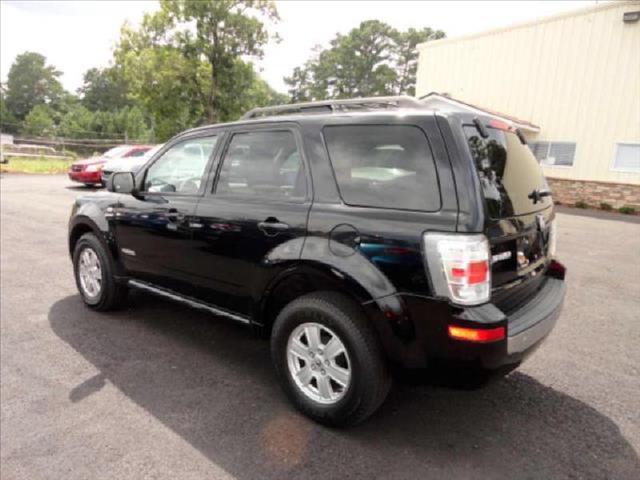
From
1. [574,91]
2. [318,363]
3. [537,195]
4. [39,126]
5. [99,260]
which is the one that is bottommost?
[318,363]

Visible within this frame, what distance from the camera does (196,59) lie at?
23.7 meters

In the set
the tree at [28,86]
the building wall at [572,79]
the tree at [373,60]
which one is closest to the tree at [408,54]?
the tree at [373,60]

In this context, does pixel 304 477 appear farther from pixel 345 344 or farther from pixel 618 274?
pixel 618 274

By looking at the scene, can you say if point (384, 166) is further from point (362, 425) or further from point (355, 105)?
point (362, 425)

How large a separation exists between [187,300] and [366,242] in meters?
1.82

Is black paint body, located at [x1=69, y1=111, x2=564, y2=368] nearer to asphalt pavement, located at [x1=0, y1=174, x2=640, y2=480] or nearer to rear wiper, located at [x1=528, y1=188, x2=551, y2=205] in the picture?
rear wiper, located at [x1=528, y1=188, x2=551, y2=205]

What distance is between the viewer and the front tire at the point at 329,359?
7.68ft

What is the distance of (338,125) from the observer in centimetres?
261

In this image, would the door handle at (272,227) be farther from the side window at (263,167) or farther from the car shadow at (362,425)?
the car shadow at (362,425)

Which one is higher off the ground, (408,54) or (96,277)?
(408,54)

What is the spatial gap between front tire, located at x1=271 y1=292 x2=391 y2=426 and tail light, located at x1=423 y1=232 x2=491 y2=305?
1.65 ft

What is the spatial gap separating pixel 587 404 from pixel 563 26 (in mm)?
16338

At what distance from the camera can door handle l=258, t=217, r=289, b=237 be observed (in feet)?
8.82

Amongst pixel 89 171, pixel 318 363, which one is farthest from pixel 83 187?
pixel 318 363
